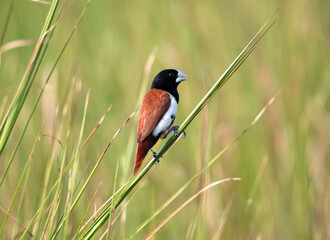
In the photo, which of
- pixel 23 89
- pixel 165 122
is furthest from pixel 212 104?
pixel 23 89

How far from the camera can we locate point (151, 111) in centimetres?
229

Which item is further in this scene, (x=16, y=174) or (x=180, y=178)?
(x=180, y=178)

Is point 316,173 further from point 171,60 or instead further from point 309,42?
point 171,60

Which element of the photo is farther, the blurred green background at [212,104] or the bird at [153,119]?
the blurred green background at [212,104]

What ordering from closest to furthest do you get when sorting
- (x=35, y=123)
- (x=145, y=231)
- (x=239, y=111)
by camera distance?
(x=145, y=231) < (x=35, y=123) < (x=239, y=111)

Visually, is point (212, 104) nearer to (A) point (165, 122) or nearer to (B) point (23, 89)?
(A) point (165, 122)

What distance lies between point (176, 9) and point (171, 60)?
0.45 metres

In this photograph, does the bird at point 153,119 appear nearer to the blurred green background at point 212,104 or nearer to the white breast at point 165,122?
the white breast at point 165,122

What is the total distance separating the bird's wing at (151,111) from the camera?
2216 millimetres

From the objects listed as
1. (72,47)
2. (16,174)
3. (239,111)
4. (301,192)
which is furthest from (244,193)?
(72,47)

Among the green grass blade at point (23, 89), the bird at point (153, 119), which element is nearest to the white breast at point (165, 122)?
the bird at point (153, 119)

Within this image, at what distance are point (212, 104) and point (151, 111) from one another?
660mm

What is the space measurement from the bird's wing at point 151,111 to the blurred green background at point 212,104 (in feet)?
1.81

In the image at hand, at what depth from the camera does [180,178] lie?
3.38 m
